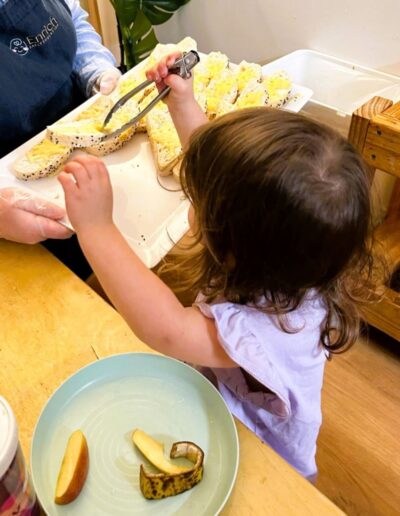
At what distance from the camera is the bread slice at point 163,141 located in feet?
3.32

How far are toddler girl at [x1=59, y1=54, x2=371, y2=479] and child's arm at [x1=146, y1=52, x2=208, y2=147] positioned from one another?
255 millimetres

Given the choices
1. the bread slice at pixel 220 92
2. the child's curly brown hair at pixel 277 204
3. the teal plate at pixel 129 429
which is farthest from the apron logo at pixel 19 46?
the teal plate at pixel 129 429

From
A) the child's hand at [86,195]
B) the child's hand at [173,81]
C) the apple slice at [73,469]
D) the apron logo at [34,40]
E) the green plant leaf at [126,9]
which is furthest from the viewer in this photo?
the green plant leaf at [126,9]

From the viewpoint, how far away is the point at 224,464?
1.77 ft

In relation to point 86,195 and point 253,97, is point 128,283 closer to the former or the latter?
point 86,195

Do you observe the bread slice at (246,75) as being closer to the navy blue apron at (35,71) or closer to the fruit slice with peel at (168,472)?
the navy blue apron at (35,71)

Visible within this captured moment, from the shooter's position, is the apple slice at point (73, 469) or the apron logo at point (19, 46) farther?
the apron logo at point (19, 46)

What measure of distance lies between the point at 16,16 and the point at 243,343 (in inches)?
33.2

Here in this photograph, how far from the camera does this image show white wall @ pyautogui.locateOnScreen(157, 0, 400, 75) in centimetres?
150

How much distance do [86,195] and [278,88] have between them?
739mm

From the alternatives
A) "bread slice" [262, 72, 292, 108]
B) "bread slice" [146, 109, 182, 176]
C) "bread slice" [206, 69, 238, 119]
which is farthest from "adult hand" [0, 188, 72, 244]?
"bread slice" [262, 72, 292, 108]

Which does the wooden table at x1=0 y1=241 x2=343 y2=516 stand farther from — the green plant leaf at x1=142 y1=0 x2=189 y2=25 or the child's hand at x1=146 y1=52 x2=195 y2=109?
the green plant leaf at x1=142 y1=0 x2=189 y2=25

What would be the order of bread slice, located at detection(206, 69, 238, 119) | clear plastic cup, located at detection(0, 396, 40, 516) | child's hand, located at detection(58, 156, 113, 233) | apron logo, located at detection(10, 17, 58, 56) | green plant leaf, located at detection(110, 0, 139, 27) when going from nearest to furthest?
clear plastic cup, located at detection(0, 396, 40, 516), child's hand, located at detection(58, 156, 113, 233), apron logo, located at detection(10, 17, 58, 56), bread slice, located at detection(206, 69, 238, 119), green plant leaf, located at detection(110, 0, 139, 27)

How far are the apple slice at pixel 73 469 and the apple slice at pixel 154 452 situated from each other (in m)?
0.06
